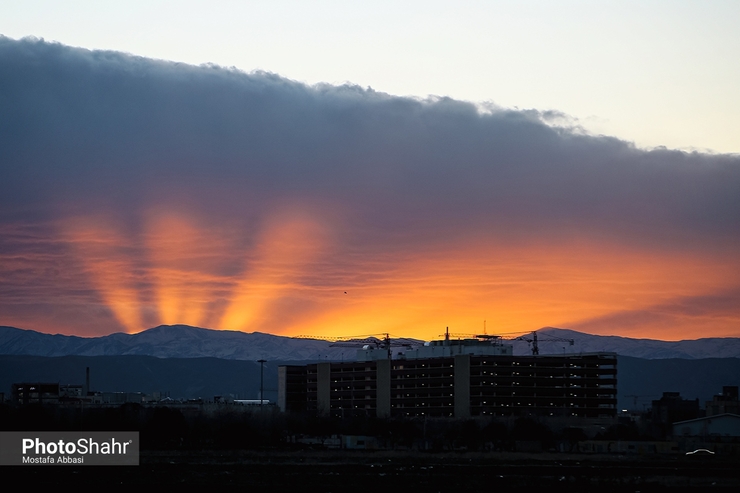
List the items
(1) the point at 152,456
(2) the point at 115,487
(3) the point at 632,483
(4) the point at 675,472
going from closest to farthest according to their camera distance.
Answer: (2) the point at 115,487 < (3) the point at 632,483 < (4) the point at 675,472 < (1) the point at 152,456

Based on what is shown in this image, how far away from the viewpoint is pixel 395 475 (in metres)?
107

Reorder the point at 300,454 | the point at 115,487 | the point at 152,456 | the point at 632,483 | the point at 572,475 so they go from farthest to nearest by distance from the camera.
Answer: the point at 300,454, the point at 152,456, the point at 572,475, the point at 632,483, the point at 115,487

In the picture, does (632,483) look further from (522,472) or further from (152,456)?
(152,456)

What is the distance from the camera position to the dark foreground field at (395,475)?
93.4m

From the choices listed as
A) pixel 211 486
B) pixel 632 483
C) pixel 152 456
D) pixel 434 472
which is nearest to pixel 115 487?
pixel 211 486

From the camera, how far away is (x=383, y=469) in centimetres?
11850

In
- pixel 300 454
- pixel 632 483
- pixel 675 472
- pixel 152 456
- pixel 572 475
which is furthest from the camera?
pixel 300 454

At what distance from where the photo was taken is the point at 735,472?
118 metres

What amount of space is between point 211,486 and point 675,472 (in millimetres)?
52471

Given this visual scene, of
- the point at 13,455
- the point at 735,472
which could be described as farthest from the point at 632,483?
the point at 13,455

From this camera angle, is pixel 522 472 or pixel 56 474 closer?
pixel 56 474

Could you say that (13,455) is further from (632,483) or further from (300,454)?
(632,483)

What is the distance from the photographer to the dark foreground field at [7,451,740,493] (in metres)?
93.4

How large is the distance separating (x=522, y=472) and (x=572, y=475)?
7.60m
